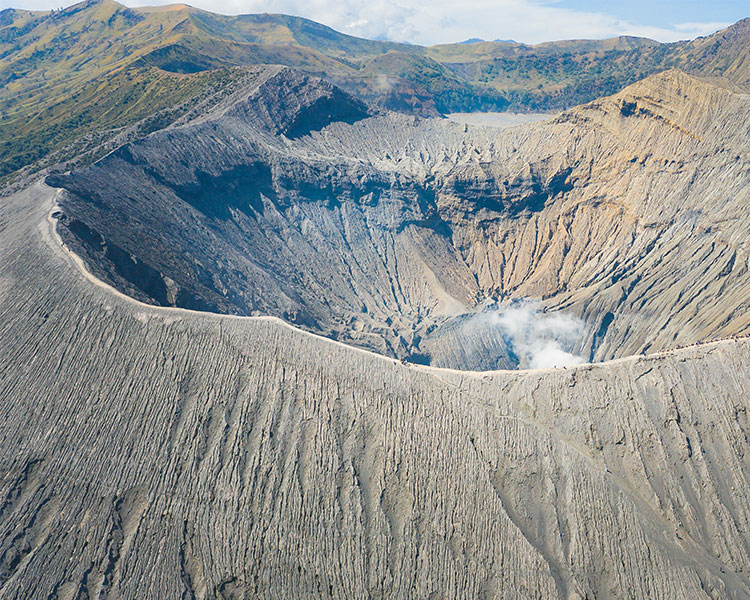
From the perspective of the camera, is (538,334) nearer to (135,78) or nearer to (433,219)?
(433,219)

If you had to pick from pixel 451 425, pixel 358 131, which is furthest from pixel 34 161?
pixel 451 425

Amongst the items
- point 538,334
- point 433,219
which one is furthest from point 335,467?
point 433,219

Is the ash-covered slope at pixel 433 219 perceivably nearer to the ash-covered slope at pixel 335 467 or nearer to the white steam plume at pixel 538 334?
the white steam plume at pixel 538 334

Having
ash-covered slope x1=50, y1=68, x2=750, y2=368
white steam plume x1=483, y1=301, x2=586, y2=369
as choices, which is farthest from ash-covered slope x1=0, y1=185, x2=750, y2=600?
white steam plume x1=483, y1=301, x2=586, y2=369

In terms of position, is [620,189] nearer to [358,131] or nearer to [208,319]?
[358,131]

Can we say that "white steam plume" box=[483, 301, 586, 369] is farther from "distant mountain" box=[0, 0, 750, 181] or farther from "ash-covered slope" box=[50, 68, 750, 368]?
"distant mountain" box=[0, 0, 750, 181]

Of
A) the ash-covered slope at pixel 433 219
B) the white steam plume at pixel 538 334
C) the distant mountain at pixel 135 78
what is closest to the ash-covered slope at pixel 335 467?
the ash-covered slope at pixel 433 219

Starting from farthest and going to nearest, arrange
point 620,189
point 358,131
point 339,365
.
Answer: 1. point 358,131
2. point 620,189
3. point 339,365

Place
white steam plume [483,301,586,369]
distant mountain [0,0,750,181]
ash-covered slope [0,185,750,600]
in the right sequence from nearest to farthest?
ash-covered slope [0,185,750,600] < white steam plume [483,301,586,369] < distant mountain [0,0,750,181]
